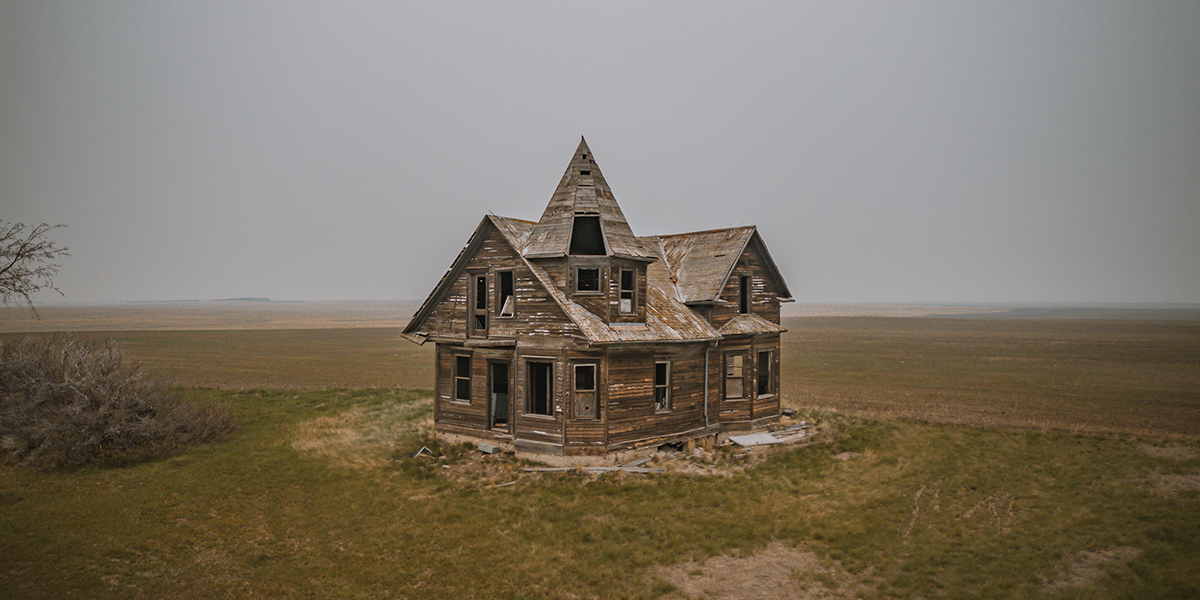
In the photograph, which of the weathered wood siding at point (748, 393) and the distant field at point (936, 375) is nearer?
the weathered wood siding at point (748, 393)

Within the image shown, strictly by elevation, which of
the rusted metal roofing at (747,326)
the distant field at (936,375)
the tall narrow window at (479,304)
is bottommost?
the distant field at (936,375)

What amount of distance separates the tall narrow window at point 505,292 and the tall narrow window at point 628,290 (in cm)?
372

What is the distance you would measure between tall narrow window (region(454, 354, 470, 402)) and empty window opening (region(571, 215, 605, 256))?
18.0ft

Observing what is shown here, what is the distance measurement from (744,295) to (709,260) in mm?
2006

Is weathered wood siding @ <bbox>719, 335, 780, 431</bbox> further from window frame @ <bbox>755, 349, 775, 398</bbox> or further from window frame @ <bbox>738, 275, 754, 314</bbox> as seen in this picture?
window frame @ <bbox>738, 275, 754, 314</bbox>

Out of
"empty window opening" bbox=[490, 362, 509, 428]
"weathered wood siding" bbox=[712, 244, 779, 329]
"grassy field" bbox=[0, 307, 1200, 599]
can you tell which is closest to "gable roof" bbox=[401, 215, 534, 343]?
"empty window opening" bbox=[490, 362, 509, 428]

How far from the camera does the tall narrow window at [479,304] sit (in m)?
19.4

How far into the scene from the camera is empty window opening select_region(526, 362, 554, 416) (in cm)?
1819

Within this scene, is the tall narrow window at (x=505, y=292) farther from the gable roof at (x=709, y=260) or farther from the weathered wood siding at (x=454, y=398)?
the gable roof at (x=709, y=260)

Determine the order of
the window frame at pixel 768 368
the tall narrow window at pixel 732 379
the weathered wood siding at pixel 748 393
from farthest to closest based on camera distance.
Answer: the window frame at pixel 768 368 → the tall narrow window at pixel 732 379 → the weathered wood siding at pixel 748 393

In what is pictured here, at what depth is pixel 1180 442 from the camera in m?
20.7

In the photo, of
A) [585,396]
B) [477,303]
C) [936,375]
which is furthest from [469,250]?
[936,375]

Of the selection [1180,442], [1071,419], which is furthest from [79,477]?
[1071,419]

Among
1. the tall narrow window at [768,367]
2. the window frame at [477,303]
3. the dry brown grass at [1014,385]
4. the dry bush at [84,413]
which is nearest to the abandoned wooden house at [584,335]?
the window frame at [477,303]
